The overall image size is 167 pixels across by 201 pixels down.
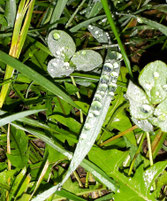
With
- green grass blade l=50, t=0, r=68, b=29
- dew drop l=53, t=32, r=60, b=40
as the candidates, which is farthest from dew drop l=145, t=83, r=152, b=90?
green grass blade l=50, t=0, r=68, b=29

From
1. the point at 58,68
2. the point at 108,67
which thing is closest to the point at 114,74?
the point at 108,67

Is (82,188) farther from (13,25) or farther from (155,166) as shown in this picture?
(13,25)

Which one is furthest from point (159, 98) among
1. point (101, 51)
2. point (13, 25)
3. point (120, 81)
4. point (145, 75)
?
point (13, 25)

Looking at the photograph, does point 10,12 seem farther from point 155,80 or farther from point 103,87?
point 155,80

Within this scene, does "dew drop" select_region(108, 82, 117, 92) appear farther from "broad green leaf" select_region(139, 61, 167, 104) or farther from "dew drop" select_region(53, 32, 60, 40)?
"dew drop" select_region(53, 32, 60, 40)

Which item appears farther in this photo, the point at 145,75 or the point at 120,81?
the point at 120,81

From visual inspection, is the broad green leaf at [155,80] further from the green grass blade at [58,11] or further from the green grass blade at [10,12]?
the green grass blade at [10,12]

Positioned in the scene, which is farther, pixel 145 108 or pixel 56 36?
pixel 56 36
